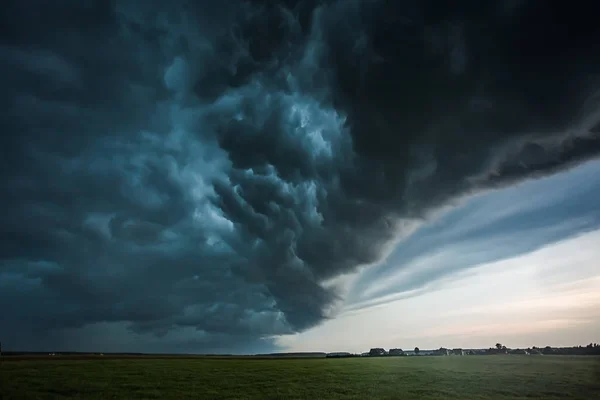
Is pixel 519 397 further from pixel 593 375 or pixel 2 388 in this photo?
pixel 2 388

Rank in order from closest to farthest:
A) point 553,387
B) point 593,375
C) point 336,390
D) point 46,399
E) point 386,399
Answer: point 46,399 → point 386,399 → point 336,390 → point 553,387 → point 593,375

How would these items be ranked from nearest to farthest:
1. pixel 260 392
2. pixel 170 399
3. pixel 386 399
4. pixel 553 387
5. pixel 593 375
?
pixel 170 399, pixel 386 399, pixel 260 392, pixel 553 387, pixel 593 375

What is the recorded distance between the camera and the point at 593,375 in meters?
70.0

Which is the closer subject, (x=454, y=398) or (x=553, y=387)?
(x=454, y=398)

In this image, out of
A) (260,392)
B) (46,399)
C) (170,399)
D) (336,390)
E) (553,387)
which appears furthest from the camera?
(553,387)

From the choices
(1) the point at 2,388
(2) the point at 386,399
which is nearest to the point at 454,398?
(2) the point at 386,399

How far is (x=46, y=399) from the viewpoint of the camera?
40281mm

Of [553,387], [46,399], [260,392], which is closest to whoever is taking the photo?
[46,399]

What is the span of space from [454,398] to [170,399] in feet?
113

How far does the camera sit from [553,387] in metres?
57.4

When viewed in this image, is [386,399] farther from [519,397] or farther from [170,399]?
[170,399]

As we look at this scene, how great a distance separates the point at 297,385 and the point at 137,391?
21671 mm

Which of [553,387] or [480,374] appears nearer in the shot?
[553,387]

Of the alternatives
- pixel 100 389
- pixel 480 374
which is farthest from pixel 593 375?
pixel 100 389
